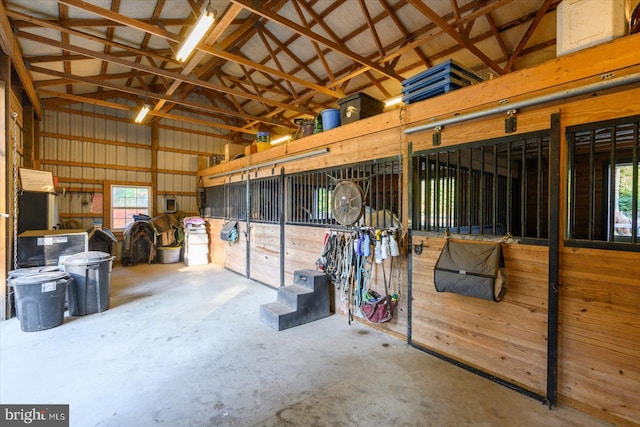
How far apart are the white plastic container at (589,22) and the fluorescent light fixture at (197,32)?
11.2ft

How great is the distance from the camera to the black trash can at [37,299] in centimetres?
322

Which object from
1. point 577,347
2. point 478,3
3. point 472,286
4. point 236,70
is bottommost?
point 577,347

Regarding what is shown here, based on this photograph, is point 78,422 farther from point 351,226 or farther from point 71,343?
point 351,226

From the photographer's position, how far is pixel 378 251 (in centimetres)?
304

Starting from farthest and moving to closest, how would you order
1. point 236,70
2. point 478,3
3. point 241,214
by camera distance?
point 236,70
point 241,214
point 478,3

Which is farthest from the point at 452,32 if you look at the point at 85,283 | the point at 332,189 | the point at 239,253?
the point at 85,283

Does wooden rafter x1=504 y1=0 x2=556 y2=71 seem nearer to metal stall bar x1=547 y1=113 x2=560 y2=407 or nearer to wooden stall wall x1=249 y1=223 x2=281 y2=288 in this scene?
metal stall bar x1=547 y1=113 x2=560 y2=407

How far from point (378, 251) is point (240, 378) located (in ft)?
5.58

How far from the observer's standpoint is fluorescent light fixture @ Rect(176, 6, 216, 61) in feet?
11.4

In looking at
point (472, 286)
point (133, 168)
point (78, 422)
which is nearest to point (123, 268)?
point (133, 168)

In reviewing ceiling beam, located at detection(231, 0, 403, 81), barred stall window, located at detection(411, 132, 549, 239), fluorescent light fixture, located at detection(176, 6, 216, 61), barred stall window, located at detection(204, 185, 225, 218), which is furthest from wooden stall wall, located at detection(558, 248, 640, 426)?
barred stall window, located at detection(204, 185, 225, 218)

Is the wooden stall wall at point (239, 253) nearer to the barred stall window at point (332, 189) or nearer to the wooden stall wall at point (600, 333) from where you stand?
the barred stall window at point (332, 189)

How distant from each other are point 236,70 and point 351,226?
647 cm

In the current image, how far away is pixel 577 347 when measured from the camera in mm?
1975
